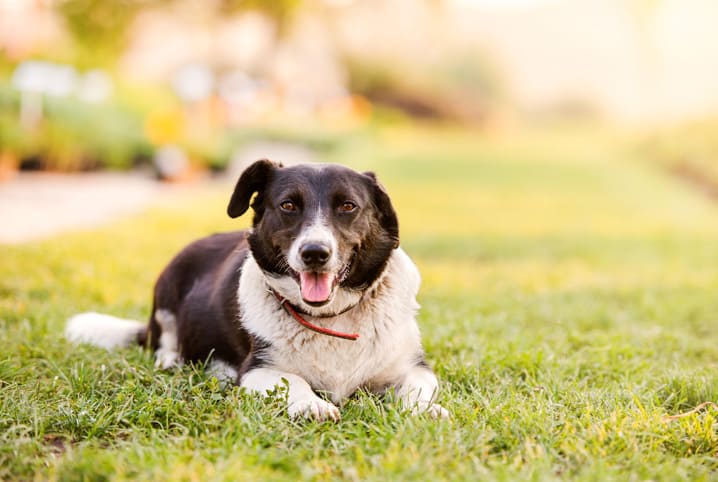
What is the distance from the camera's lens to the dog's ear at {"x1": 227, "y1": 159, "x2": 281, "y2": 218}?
337cm

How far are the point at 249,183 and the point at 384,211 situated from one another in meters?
0.65

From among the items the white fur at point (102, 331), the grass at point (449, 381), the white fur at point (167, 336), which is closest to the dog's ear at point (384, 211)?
the grass at point (449, 381)

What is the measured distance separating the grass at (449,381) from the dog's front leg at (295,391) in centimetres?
5

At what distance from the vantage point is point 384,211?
133 inches

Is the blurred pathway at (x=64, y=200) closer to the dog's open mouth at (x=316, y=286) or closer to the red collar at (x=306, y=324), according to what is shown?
the red collar at (x=306, y=324)

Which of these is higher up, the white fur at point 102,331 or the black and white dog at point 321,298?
the black and white dog at point 321,298

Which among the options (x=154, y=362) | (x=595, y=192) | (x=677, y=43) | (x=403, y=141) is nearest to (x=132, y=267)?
(x=154, y=362)

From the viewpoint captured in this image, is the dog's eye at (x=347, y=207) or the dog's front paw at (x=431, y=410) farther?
the dog's eye at (x=347, y=207)

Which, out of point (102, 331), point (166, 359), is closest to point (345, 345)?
point (166, 359)

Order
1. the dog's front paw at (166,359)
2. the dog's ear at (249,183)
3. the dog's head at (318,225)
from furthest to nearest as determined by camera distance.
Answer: the dog's front paw at (166,359), the dog's ear at (249,183), the dog's head at (318,225)

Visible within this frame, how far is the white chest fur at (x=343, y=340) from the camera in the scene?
10.6 ft

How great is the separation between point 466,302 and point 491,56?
39917 mm

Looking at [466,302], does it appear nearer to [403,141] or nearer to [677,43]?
[403,141]

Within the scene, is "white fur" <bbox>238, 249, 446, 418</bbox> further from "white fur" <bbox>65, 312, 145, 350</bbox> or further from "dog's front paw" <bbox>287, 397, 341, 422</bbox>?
"white fur" <bbox>65, 312, 145, 350</bbox>
